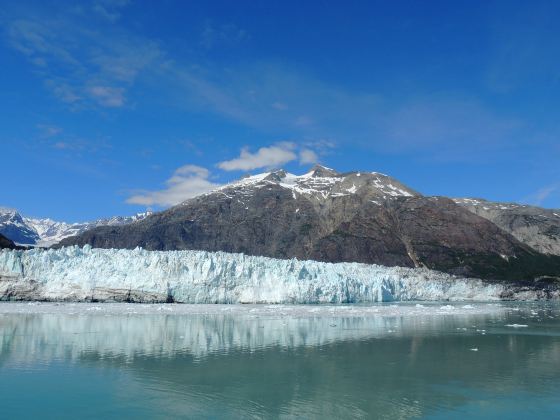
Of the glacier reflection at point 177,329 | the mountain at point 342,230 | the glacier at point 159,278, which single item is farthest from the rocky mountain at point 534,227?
Answer: the glacier reflection at point 177,329

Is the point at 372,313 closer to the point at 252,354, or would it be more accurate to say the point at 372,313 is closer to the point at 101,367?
the point at 252,354

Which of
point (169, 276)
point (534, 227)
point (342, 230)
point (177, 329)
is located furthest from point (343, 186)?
point (177, 329)

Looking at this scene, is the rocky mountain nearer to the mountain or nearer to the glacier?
the mountain

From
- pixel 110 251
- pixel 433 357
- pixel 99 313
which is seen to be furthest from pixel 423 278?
pixel 433 357

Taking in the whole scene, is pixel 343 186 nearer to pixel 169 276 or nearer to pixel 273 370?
pixel 169 276

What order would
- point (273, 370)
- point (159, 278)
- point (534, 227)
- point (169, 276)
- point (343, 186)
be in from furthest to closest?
point (343, 186) → point (534, 227) → point (169, 276) → point (159, 278) → point (273, 370)

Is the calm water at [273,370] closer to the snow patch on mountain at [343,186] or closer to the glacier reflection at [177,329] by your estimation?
the glacier reflection at [177,329]
